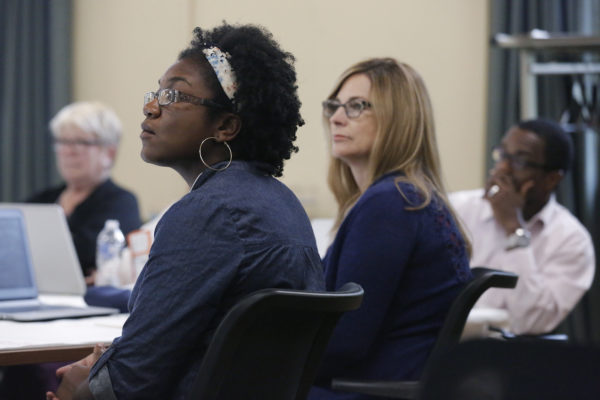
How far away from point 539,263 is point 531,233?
15cm

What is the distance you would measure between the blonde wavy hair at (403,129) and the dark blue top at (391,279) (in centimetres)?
14

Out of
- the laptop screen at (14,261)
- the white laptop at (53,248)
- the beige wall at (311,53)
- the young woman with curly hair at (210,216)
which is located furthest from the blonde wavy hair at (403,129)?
the beige wall at (311,53)

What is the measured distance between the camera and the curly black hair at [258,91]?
1526mm

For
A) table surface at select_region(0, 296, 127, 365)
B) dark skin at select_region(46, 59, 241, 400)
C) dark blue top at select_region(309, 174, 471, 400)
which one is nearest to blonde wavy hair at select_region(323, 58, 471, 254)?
dark blue top at select_region(309, 174, 471, 400)

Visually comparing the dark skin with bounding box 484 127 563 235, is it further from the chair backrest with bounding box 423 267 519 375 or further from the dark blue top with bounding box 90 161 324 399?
the dark blue top with bounding box 90 161 324 399

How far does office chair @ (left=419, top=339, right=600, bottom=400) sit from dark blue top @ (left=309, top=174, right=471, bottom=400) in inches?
43.7

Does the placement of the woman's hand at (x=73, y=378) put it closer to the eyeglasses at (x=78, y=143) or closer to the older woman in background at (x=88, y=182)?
the older woman in background at (x=88, y=182)

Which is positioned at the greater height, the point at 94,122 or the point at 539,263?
the point at 94,122

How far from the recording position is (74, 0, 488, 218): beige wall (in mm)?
4508

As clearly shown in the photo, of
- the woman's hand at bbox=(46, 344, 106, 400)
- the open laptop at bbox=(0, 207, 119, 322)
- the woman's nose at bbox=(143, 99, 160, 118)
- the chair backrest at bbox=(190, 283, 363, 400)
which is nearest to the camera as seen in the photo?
the chair backrest at bbox=(190, 283, 363, 400)

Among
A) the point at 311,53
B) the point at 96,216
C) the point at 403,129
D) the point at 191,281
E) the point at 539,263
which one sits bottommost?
the point at 539,263

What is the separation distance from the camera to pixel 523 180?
10.8 feet

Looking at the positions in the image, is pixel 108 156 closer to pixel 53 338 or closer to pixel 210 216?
pixel 53 338

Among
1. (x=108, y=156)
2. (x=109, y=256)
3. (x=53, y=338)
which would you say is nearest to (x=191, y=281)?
(x=53, y=338)
